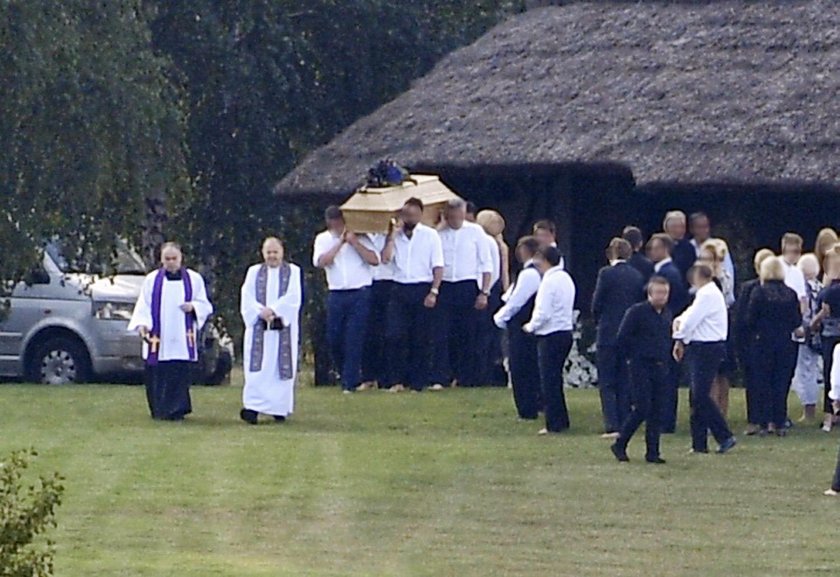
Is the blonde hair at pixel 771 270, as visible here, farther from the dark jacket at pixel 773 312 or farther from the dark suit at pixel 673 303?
the dark suit at pixel 673 303

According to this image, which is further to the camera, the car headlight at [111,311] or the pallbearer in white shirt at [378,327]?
the car headlight at [111,311]

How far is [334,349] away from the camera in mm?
21969

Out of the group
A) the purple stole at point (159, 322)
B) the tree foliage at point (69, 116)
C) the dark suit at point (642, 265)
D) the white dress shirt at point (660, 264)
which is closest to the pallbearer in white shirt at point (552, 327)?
the dark suit at point (642, 265)

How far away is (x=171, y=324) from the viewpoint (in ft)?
63.0

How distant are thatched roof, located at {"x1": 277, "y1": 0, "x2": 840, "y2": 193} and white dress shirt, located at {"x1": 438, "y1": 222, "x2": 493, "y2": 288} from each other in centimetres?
223

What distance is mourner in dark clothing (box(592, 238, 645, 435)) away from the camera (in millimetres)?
17766

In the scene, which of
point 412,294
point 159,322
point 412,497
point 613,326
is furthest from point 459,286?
point 412,497

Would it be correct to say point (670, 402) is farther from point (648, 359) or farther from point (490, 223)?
point (490, 223)

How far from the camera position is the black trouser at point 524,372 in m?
19.1

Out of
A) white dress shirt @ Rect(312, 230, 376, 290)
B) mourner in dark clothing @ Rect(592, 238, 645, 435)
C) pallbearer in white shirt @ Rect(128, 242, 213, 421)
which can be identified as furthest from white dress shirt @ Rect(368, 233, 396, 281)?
mourner in dark clothing @ Rect(592, 238, 645, 435)

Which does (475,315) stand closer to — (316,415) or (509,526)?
(316,415)

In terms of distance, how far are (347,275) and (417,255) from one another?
70 cm

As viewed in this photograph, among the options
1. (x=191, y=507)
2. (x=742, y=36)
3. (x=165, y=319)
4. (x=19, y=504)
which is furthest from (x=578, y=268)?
(x=19, y=504)

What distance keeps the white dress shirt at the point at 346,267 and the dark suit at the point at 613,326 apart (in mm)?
4003
